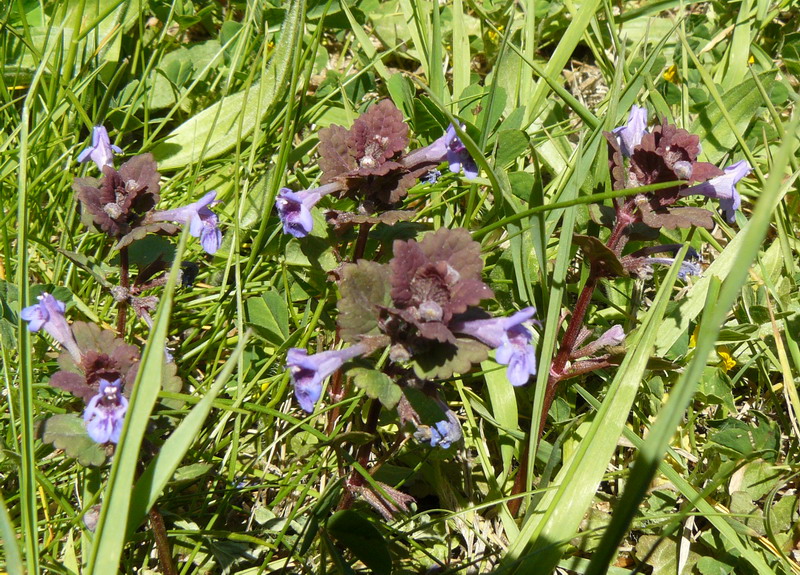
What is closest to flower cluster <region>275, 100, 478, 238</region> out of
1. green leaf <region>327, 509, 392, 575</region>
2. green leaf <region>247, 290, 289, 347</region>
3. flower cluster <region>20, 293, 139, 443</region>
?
green leaf <region>247, 290, 289, 347</region>

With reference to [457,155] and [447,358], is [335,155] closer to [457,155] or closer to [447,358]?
[457,155]

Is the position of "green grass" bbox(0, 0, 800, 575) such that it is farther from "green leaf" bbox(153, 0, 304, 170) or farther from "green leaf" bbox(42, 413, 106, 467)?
"green leaf" bbox(42, 413, 106, 467)

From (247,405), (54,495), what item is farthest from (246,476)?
(54,495)

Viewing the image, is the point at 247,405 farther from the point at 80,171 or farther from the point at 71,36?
the point at 71,36

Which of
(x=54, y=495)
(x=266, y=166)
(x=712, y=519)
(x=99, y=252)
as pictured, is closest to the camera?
(x=54, y=495)

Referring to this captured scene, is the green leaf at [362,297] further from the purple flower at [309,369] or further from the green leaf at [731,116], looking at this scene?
the green leaf at [731,116]
